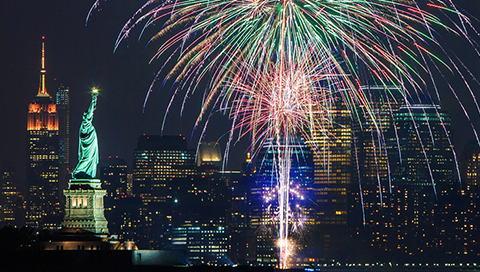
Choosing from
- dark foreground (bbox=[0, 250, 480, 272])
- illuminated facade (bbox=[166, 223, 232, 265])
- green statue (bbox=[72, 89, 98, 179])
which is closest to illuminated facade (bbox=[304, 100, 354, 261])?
illuminated facade (bbox=[166, 223, 232, 265])

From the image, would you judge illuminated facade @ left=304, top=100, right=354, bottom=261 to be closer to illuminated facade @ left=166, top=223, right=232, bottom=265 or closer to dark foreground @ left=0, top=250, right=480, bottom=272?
illuminated facade @ left=166, top=223, right=232, bottom=265

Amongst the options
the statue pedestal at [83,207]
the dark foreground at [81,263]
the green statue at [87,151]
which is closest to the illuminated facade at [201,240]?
the green statue at [87,151]

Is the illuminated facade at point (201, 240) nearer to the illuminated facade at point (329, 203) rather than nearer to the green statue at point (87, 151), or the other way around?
the illuminated facade at point (329, 203)

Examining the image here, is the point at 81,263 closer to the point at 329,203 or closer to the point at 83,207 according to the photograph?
the point at 83,207

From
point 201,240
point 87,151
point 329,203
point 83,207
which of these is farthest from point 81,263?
point 329,203

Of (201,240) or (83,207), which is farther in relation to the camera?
(201,240)

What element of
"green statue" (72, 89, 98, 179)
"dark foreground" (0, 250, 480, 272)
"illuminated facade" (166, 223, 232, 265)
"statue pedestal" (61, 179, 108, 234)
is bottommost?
"illuminated facade" (166, 223, 232, 265)

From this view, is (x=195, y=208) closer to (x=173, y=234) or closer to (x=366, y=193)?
(x=173, y=234)
